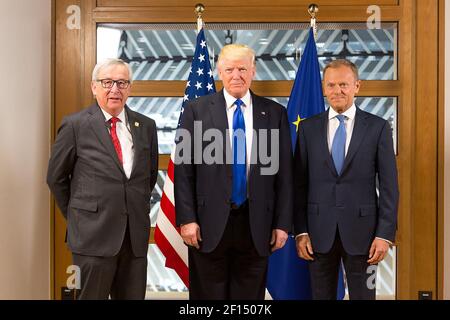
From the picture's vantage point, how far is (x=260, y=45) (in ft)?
12.3

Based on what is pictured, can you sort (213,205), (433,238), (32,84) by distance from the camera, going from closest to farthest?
→ (213,205)
(32,84)
(433,238)

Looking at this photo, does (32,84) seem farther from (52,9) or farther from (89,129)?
(89,129)

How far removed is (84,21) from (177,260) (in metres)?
1.54

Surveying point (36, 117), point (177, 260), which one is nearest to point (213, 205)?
point (177, 260)

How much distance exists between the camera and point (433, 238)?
11.8 ft

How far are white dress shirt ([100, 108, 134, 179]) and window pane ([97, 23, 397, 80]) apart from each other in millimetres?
1090

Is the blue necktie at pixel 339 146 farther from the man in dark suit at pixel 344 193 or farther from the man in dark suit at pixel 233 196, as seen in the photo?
the man in dark suit at pixel 233 196

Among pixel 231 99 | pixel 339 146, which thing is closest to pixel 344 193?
pixel 339 146

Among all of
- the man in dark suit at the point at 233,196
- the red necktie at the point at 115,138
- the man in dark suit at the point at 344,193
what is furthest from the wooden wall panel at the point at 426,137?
the red necktie at the point at 115,138

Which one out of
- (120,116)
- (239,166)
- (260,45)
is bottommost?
(239,166)

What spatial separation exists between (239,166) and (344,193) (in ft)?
1.55

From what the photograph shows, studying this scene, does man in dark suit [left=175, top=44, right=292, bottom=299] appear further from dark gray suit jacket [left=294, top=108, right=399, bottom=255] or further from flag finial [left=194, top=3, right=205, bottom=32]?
flag finial [left=194, top=3, right=205, bottom=32]

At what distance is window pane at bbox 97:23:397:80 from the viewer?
3715 millimetres

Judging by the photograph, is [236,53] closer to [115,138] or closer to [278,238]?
[115,138]
